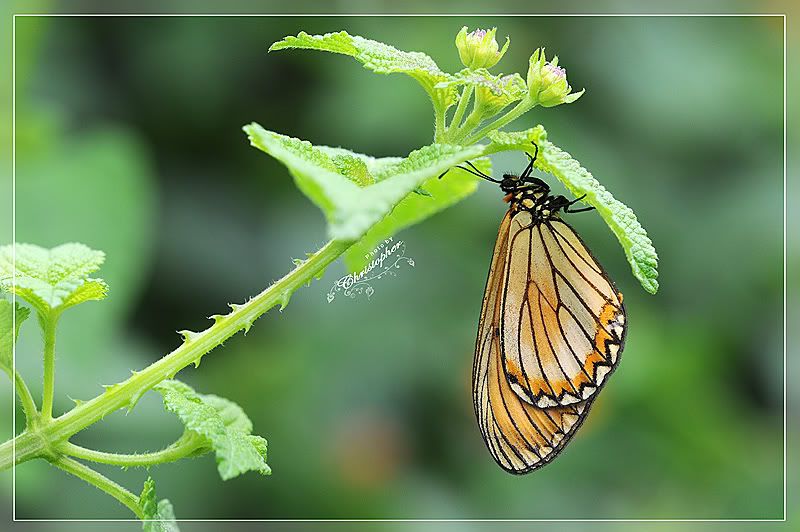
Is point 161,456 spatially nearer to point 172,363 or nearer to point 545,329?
point 172,363

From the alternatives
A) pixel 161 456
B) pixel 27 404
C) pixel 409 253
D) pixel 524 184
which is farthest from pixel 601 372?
pixel 409 253

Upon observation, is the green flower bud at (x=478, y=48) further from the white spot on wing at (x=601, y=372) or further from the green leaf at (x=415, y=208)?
the white spot on wing at (x=601, y=372)

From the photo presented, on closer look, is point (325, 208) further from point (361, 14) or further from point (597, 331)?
point (361, 14)

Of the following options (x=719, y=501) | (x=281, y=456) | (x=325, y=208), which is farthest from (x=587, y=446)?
(x=325, y=208)

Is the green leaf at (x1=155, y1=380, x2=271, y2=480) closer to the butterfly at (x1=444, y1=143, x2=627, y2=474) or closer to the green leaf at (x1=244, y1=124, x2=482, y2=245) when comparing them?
the green leaf at (x1=244, y1=124, x2=482, y2=245)

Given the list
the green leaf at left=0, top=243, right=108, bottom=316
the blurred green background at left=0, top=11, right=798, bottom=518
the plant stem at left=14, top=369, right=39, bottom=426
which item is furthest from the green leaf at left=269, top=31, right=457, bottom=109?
the blurred green background at left=0, top=11, right=798, bottom=518

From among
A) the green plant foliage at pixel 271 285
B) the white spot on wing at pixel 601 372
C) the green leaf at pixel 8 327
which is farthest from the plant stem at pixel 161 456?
the white spot on wing at pixel 601 372
